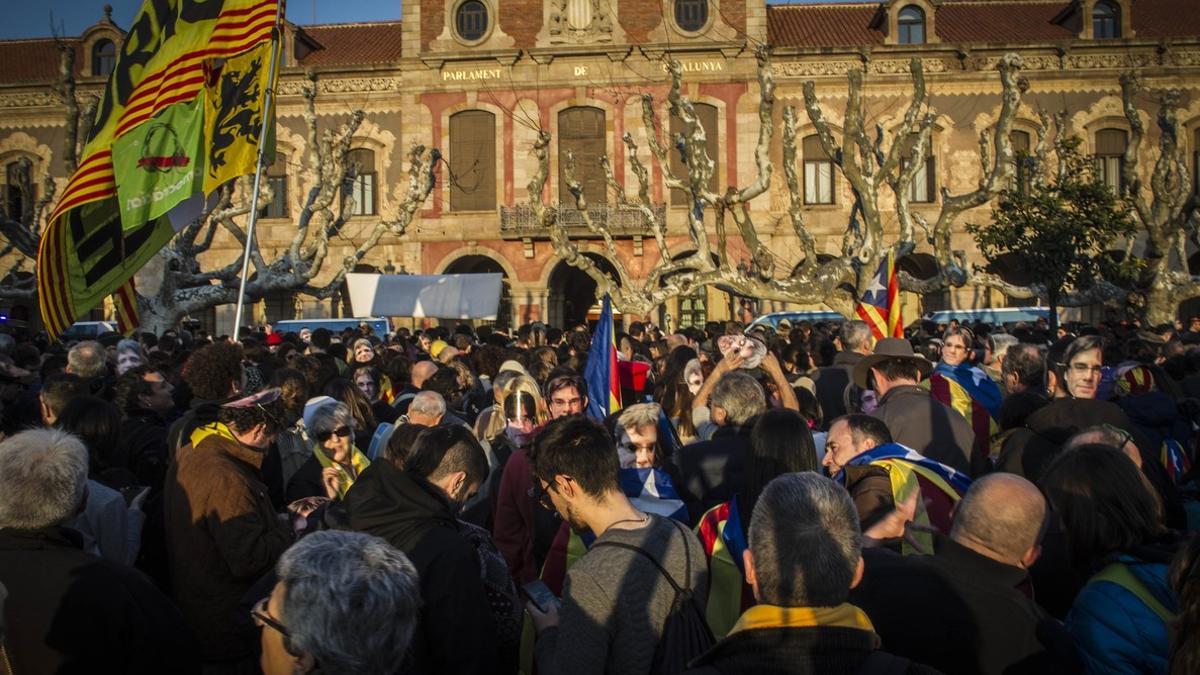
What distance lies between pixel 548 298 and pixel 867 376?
78.3 feet

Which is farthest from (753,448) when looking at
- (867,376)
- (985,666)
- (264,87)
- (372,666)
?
(264,87)

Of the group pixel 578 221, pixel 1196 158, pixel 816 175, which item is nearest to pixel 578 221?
pixel 578 221

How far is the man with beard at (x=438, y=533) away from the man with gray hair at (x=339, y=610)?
51 cm

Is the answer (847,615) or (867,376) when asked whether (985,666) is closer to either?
(847,615)

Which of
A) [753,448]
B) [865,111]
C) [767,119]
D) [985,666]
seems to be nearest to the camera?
[985,666]

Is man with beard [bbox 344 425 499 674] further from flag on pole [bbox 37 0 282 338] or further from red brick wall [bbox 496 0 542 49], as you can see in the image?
red brick wall [bbox 496 0 542 49]

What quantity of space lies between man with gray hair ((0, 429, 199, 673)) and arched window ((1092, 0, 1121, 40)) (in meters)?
32.8

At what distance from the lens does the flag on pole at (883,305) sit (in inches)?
436

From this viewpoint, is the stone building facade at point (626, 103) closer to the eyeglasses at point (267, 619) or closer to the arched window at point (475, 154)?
the arched window at point (475, 154)

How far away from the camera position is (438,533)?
346 cm

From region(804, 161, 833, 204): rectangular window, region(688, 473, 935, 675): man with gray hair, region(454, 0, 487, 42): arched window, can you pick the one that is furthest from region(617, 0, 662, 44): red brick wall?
region(688, 473, 935, 675): man with gray hair

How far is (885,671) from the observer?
8.13 ft

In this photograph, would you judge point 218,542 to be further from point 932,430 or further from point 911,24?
point 911,24

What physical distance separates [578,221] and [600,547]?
2681cm
